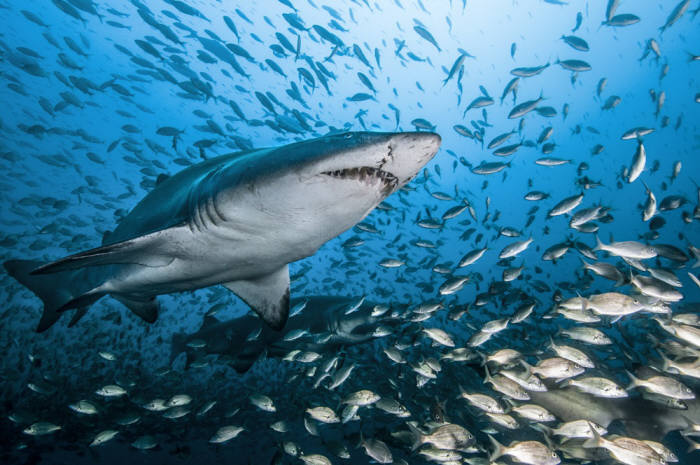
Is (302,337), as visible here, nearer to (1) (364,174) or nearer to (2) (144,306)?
(2) (144,306)

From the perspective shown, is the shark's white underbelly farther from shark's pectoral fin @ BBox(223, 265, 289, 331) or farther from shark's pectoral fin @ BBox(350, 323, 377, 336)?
shark's pectoral fin @ BBox(350, 323, 377, 336)

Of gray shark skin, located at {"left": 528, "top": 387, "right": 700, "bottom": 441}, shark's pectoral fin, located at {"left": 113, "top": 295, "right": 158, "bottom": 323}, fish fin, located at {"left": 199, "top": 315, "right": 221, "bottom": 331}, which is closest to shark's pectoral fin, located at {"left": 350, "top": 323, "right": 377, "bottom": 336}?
gray shark skin, located at {"left": 528, "top": 387, "right": 700, "bottom": 441}

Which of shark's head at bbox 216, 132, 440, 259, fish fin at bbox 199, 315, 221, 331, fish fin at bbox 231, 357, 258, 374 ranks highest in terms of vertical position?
shark's head at bbox 216, 132, 440, 259

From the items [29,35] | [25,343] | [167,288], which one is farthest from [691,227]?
[29,35]

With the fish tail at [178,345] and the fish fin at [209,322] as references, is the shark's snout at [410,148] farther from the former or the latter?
the fish tail at [178,345]

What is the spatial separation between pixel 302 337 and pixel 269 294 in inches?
129

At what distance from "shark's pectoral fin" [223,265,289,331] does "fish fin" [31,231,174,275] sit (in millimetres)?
1001

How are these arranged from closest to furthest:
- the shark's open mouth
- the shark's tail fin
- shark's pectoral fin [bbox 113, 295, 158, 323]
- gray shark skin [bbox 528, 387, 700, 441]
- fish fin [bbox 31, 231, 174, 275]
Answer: the shark's open mouth → fish fin [bbox 31, 231, 174, 275] → the shark's tail fin → shark's pectoral fin [bbox 113, 295, 158, 323] → gray shark skin [bbox 528, 387, 700, 441]

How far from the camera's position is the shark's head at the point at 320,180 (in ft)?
5.17

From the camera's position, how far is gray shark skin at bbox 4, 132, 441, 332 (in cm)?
163

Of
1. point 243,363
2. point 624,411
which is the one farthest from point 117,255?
point 624,411

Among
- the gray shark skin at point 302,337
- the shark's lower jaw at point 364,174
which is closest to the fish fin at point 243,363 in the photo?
the gray shark skin at point 302,337

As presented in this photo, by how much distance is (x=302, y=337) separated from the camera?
640 centimetres

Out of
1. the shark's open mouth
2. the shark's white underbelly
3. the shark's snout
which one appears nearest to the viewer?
the shark's snout
